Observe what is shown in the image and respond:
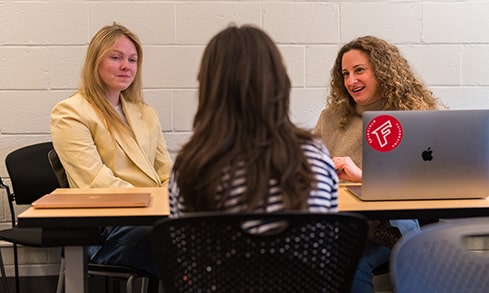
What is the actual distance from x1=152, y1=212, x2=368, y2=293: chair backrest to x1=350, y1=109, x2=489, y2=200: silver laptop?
0.67 m

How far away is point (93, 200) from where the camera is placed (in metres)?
2.01

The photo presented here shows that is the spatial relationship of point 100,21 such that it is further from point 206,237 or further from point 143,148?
point 206,237

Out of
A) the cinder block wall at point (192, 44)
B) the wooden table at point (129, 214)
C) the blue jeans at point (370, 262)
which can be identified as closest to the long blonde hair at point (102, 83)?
the cinder block wall at point (192, 44)

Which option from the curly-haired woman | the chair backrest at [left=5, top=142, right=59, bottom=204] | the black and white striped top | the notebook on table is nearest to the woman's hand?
the curly-haired woman

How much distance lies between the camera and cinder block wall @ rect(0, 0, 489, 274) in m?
3.20

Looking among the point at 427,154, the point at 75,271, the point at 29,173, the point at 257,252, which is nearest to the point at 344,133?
the point at 427,154

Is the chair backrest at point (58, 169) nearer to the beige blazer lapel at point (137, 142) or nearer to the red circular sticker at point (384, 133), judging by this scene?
the beige blazer lapel at point (137, 142)

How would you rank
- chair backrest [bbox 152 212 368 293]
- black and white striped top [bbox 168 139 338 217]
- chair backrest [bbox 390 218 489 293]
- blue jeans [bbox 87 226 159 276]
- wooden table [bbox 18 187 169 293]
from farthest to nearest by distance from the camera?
blue jeans [bbox 87 226 159 276], wooden table [bbox 18 187 169 293], black and white striped top [bbox 168 139 338 217], chair backrest [bbox 152 212 368 293], chair backrest [bbox 390 218 489 293]

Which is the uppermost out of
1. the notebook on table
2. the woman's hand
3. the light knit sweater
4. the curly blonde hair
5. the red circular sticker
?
the curly blonde hair

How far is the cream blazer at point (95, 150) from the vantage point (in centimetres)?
256

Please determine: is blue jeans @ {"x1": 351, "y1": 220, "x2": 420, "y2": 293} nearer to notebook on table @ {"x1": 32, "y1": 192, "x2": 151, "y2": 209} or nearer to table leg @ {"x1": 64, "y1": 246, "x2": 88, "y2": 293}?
notebook on table @ {"x1": 32, "y1": 192, "x2": 151, "y2": 209}

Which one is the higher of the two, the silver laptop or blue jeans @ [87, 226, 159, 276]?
the silver laptop

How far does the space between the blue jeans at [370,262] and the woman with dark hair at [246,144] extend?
2.91 feet

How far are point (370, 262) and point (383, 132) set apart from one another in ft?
1.84
